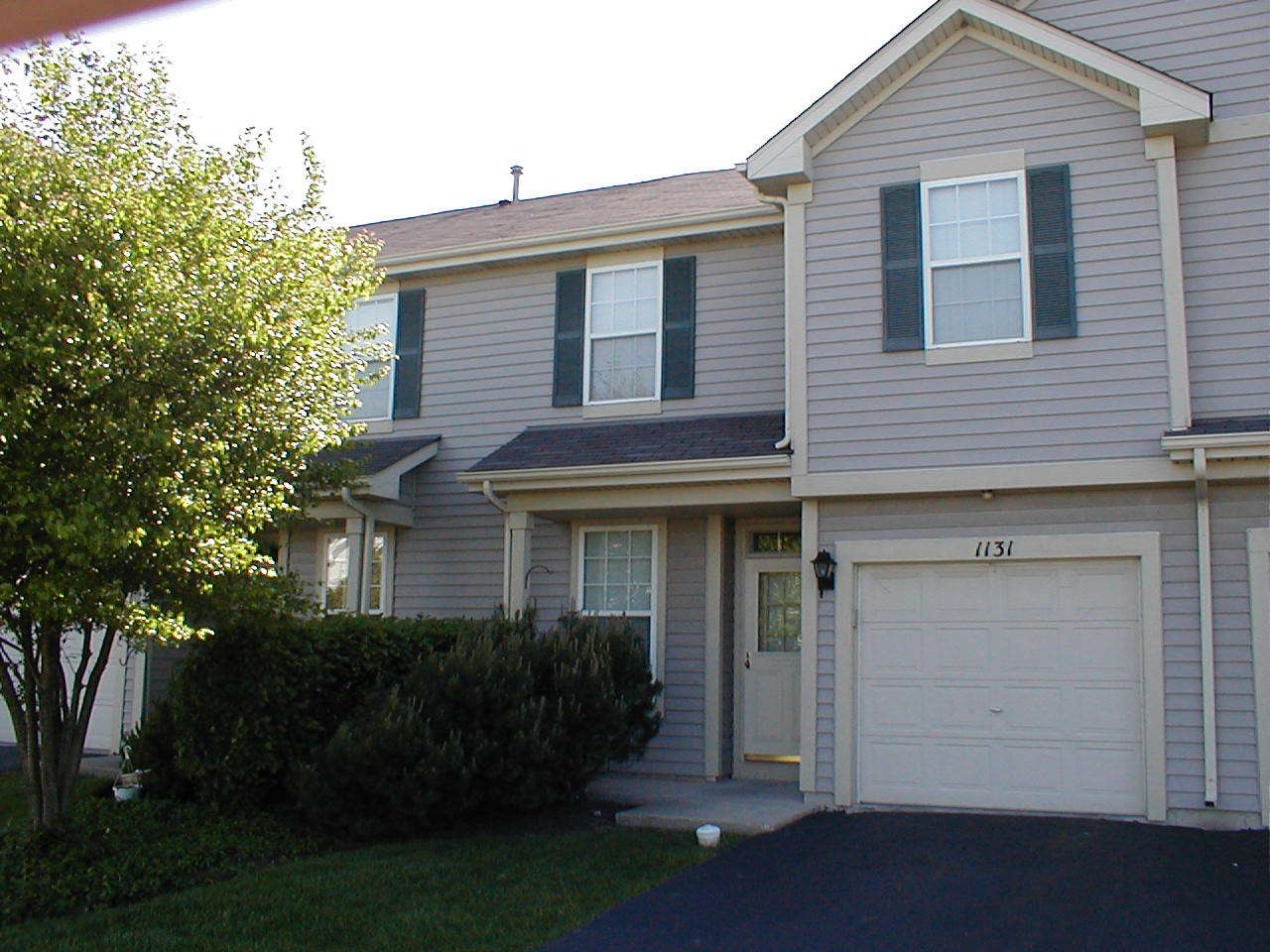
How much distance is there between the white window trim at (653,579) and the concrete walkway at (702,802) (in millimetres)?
1095

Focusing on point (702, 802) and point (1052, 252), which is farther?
point (702, 802)

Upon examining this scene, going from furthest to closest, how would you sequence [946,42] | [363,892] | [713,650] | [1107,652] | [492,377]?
[492,377]
[713,650]
[946,42]
[1107,652]
[363,892]

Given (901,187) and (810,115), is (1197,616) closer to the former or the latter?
(901,187)

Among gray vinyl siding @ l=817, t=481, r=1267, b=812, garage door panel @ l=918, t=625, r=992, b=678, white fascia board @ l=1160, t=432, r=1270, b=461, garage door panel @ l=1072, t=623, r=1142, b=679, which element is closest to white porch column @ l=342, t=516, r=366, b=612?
gray vinyl siding @ l=817, t=481, r=1267, b=812

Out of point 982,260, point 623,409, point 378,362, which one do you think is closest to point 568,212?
point 378,362

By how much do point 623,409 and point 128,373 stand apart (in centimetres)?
558

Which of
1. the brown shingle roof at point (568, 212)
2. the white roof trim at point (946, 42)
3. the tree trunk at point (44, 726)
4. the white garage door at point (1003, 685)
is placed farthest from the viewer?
the brown shingle roof at point (568, 212)

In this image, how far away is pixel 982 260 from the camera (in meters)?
9.62

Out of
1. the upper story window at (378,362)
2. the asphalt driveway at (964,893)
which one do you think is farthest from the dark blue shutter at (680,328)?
the asphalt driveway at (964,893)

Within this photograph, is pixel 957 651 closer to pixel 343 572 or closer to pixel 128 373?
pixel 128 373

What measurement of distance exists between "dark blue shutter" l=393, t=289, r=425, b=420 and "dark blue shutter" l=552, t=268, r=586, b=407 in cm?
179

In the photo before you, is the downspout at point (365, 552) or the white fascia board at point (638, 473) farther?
the downspout at point (365, 552)

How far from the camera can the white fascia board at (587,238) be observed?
11.7m

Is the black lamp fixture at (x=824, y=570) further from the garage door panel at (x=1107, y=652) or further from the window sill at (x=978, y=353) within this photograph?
the garage door panel at (x=1107, y=652)
